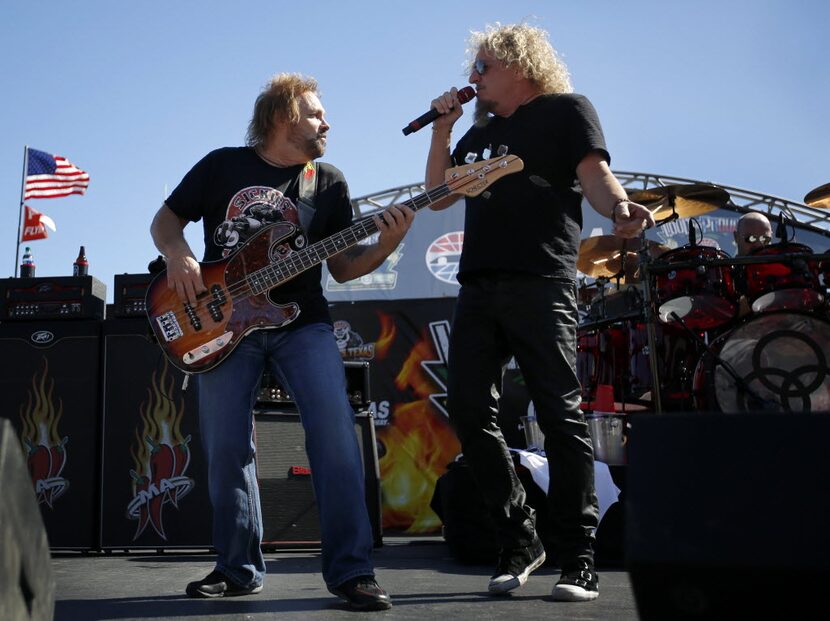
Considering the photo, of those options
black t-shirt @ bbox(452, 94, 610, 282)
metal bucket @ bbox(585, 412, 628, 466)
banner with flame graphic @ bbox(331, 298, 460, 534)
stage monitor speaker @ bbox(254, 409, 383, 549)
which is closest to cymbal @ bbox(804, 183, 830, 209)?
metal bucket @ bbox(585, 412, 628, 466)

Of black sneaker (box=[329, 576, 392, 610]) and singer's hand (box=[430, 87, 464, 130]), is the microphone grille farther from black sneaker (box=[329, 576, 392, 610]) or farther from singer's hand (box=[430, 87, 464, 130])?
black sneaker (box=[329, 576, 392, 610])

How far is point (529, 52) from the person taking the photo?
3.38 m

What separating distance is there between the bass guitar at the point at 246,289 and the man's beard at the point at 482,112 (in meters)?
0.30

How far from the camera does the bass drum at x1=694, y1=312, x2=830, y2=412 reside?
5555mm

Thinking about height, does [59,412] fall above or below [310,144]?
below

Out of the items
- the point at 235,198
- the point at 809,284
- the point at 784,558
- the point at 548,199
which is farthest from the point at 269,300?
the point at 809,284

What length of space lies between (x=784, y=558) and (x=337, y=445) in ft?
6.73

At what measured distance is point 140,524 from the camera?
5.00m

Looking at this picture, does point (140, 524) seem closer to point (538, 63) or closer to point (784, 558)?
point (538, 63)

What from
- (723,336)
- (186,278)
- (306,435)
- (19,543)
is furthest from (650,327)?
(19,543)

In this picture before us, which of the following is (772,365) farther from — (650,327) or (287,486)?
(287,486)

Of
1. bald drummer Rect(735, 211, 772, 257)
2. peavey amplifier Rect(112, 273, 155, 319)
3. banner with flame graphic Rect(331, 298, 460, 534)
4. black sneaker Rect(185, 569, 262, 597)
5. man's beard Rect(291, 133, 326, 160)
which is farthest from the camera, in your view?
banner with flame graphic Rect(331, 298, 460, 534)

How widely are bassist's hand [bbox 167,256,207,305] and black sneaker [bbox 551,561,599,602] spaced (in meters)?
1.61

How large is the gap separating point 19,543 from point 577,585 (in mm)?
2176
